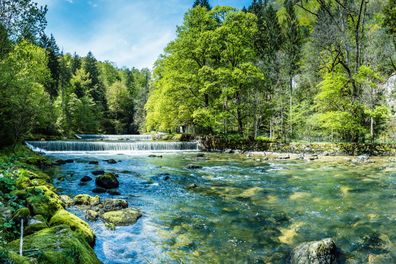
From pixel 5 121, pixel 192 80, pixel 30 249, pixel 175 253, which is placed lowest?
pixel 175 253

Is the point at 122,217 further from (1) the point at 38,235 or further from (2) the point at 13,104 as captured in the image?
(2) the point at 13,104

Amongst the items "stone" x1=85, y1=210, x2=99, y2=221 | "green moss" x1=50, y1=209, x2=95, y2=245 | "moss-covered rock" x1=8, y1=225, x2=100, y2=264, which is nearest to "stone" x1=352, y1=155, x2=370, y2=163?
"stone" x1=85, y1=210, x2=99, y2=221

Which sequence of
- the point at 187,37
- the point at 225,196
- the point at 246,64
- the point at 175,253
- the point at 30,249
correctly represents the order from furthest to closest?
the point at 187,37 < the point at 246,64 < the point at 225,196 < the point at 175,253 < the point at 30,249

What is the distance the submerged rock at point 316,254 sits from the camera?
5.26 meters

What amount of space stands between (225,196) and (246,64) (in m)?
18.1

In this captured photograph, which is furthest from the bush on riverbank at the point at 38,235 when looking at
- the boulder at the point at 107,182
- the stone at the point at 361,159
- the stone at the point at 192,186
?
the stone at the point at 361,159

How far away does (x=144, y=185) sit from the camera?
12.5 meters

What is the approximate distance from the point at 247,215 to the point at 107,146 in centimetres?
2079

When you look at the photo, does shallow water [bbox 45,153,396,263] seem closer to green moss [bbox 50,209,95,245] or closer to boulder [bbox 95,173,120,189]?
green moss [bbox 50,209,95,245]

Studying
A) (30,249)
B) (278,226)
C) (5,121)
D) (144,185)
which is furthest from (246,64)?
(30,249)

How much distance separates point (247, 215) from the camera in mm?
8312

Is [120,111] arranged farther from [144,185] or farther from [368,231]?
[368,231]

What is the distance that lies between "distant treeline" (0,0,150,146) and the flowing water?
4059mm

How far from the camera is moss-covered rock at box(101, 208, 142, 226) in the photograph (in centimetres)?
765
